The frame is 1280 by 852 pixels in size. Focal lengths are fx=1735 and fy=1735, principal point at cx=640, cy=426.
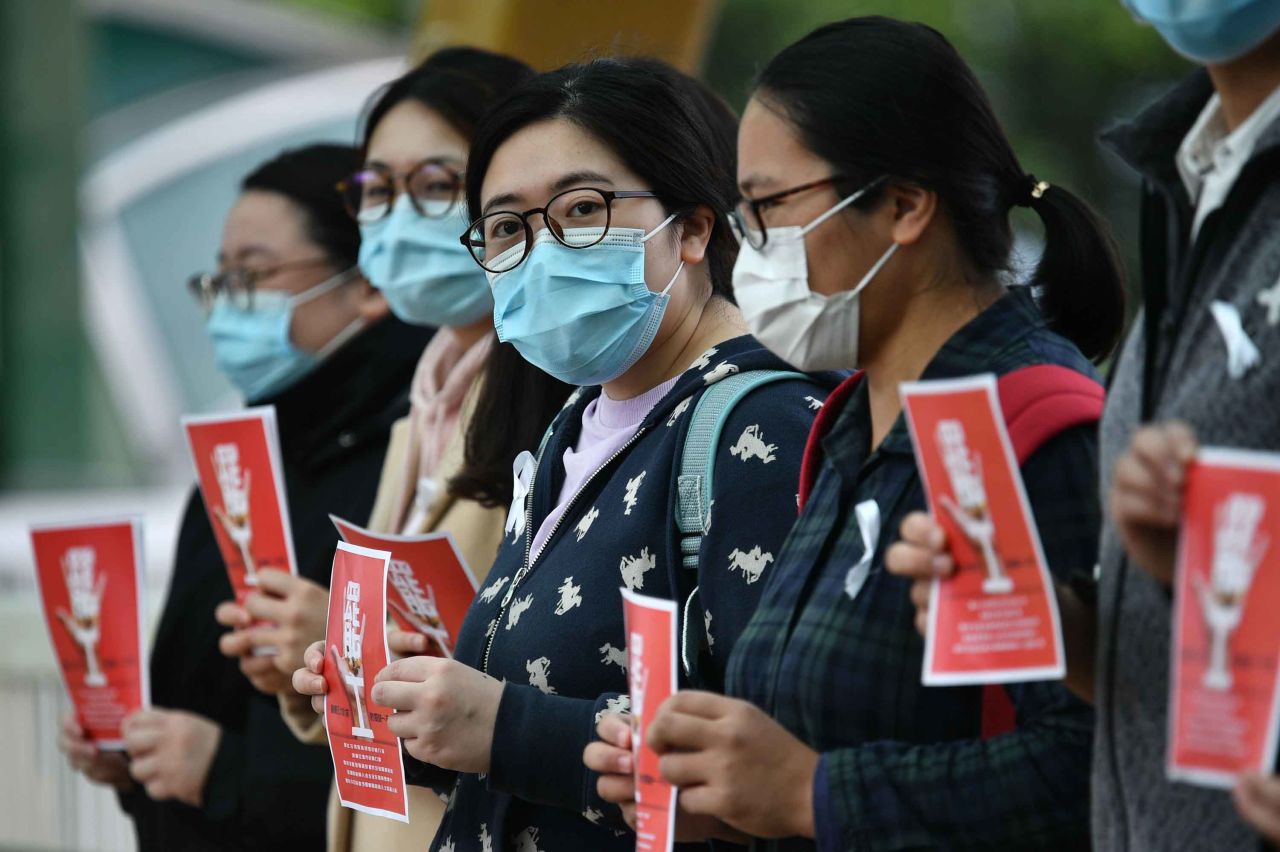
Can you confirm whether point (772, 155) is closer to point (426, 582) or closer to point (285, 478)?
point (426, 582)

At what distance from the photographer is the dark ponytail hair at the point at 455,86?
3.96m

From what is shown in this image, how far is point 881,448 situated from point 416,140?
1944 mm

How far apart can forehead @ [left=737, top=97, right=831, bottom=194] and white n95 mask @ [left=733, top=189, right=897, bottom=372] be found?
2.5 inches

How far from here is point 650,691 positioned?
2289 millimetres

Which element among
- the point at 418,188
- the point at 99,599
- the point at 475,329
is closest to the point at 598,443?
the point at 475,329

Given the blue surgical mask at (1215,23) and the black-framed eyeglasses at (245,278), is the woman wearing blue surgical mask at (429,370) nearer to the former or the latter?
the black-framed eyeglasses at (245,278)

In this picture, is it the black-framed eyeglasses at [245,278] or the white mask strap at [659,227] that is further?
the black-framed eyeglasses at [245,278]

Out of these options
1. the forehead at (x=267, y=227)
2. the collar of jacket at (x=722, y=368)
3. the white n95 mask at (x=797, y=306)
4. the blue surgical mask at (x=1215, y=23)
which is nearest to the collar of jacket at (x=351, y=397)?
the forehead at (x=267, y=227)

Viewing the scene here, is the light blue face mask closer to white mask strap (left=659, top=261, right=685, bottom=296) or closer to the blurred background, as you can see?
white mask strap (left=659, top=261, right=685, bottom=296)

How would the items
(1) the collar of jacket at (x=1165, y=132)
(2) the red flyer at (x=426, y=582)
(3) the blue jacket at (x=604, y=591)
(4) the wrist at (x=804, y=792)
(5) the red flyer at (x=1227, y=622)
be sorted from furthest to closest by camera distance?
(2) the red flyer at (x=426, y=582)
(3) the blue jacket at (x=604, y=591)
(4) the wrist at (x=804, y=792)
(1) the collar of jacket at (x=1165, y=132)
(5) the red flyer at (x=1227, y=622)

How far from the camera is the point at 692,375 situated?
113 inches

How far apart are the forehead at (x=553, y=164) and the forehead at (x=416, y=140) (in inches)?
37.1

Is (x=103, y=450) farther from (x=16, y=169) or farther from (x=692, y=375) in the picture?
(x=692, y=375)

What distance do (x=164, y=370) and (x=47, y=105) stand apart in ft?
8.62
